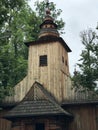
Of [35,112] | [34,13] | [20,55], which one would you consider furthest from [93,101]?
[34,13]

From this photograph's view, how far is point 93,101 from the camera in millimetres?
22594

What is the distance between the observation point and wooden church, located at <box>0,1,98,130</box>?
835 inches

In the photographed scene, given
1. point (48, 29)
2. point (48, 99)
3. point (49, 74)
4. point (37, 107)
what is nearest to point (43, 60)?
point (49, 74)

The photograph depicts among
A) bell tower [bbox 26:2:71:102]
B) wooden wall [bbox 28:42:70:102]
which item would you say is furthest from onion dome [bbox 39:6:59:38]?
wooden wall [bbox 28:42:70:102]

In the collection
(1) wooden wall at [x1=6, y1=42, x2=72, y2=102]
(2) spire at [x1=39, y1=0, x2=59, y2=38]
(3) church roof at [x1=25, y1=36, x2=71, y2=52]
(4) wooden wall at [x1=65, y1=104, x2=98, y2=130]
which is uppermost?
(2) spire at [x1=39, y1=0, x2=59, y2=38]

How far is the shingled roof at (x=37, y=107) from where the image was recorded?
20.8 meters

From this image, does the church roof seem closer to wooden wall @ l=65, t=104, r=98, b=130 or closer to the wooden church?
the wooden church

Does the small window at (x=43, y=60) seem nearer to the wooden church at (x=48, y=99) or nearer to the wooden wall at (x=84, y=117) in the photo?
the wooden church at (x=48, y=99)

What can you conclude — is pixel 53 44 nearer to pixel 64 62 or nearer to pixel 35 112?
pixel 64 62

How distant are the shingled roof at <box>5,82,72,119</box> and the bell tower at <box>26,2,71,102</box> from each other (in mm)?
2021

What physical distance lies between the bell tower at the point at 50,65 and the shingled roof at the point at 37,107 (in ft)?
6.63

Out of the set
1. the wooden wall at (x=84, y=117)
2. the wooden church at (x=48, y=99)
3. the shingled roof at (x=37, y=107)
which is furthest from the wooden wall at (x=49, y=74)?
the shingled roof at (x=37, y=107)

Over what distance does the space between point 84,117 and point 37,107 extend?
4.21 meters

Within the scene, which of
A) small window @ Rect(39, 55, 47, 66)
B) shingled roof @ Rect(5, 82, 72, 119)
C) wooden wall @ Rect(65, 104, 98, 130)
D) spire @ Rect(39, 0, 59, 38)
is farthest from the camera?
spire @ Rect(39, 0, 59, 38)
